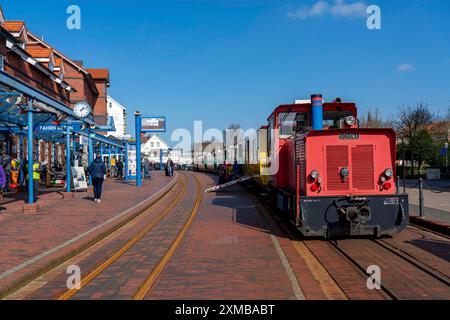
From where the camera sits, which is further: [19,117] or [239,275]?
[19,117]

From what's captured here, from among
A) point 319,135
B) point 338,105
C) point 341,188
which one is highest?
point 338,105

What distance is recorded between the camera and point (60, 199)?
19625mm

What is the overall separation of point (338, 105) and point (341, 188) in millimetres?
3492

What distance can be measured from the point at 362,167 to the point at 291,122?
11.9ft

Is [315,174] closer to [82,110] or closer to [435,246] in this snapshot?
[435,246]

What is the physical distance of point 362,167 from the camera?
33.6ft

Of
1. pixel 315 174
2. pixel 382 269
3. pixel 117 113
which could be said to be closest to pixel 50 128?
pixel 315 174

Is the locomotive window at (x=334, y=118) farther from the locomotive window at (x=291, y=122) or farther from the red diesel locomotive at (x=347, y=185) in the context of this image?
the red diesel locomotive at (x=347, y=185)

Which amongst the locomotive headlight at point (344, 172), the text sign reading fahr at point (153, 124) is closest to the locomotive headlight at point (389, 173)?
the locomotive headlight at point (344, 172)

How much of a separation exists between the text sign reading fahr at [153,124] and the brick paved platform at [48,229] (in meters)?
16.5

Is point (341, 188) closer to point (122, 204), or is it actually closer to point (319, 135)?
point (319, 135)

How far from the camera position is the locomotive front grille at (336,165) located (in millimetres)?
10227

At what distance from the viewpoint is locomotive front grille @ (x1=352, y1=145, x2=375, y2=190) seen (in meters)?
10.2
